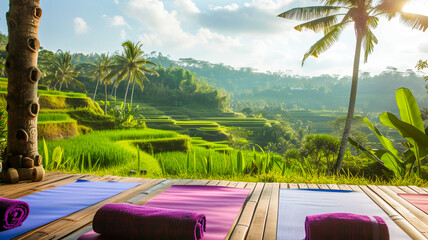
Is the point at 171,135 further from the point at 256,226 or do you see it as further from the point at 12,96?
the point at 256,226

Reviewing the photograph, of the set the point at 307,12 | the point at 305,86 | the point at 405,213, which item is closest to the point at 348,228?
the point at 405,213

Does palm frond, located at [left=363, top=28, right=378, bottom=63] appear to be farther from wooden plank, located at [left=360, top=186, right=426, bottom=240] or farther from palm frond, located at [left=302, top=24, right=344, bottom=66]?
wooden plank, located at [left=360, top=186, right=426, bottom=240]

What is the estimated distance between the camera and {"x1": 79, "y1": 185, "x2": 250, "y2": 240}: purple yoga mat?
1.45m

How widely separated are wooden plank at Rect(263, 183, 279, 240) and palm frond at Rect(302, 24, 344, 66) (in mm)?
6124

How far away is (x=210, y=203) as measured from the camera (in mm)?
1877

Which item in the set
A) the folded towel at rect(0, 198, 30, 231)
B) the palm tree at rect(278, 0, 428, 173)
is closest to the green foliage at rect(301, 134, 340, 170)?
the palm tree at rect(278, 0, 428, 173)

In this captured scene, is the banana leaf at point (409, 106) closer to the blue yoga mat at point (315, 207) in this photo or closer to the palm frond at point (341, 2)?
the blue yoga mat at point (315, 207)

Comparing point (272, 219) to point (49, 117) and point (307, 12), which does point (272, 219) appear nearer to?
point (307, 12)

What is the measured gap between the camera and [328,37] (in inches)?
297

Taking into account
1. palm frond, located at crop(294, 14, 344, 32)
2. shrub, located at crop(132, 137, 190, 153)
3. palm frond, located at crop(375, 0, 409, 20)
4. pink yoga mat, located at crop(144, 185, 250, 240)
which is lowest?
shrub, located at crop(132, 137, 190, 153)

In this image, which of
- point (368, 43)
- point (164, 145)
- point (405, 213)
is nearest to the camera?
point (405, 213)

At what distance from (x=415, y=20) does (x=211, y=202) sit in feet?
22.6

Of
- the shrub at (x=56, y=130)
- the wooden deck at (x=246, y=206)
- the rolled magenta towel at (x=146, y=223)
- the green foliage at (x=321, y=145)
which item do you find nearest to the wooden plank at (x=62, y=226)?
the wooden deck at (x=246, y=206)

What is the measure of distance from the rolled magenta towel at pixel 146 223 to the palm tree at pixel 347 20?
690cm
